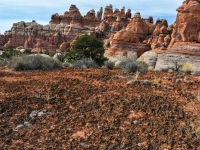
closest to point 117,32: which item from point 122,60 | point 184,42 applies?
point 184,42

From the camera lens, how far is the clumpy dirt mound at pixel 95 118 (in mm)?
2924

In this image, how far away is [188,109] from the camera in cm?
426

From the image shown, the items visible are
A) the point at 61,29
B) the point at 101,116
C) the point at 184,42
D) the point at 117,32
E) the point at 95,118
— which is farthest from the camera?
the point at 61,29

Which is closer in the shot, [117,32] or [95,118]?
[95,118]

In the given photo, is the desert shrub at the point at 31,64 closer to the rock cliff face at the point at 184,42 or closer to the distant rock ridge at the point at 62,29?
the rock cliff face at the point at 184,42

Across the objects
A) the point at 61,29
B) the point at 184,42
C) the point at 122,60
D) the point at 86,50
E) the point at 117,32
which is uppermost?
the point at 61,29

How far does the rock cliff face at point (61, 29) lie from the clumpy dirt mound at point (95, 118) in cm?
6377

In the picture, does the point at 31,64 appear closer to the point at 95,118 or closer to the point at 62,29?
the point at 95,118

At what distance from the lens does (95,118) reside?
3.77 meters

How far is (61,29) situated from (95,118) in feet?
295

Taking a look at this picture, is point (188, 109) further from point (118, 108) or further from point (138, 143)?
point (138, 143)

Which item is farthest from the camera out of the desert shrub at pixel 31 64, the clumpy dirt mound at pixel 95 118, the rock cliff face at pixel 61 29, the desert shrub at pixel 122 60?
the rock cliff face at pixel 61 29

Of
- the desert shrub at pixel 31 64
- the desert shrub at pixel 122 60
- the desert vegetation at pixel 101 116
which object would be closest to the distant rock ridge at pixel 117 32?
the desert shrub at pixel 122 60

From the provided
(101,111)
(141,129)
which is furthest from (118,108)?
(141,129)
